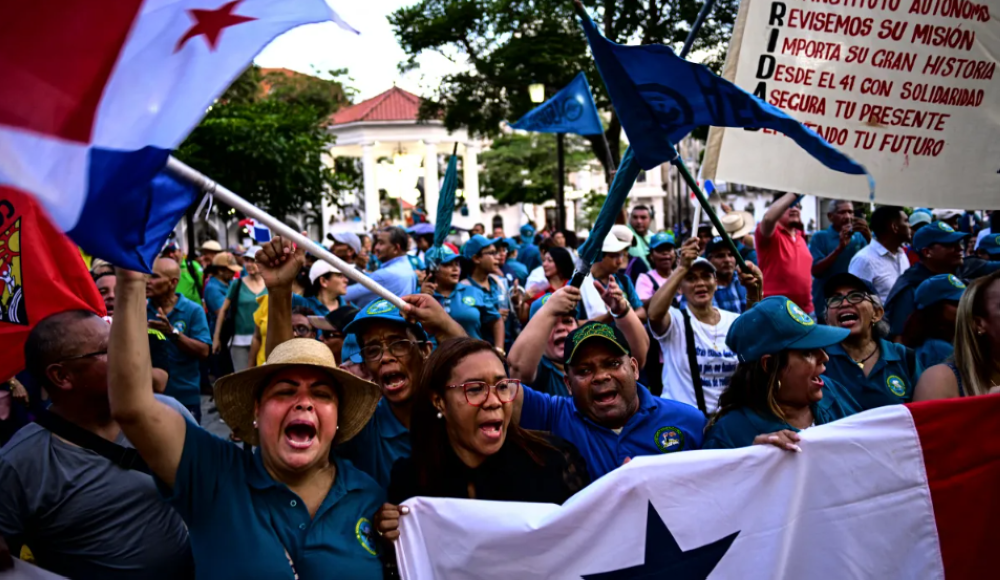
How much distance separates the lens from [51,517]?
9.62 ft

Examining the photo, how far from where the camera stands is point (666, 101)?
3.46 m

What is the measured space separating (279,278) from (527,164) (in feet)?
160

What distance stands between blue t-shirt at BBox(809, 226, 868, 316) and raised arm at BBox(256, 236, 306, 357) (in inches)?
220

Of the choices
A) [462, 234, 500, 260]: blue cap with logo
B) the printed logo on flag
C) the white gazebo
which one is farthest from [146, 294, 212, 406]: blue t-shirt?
the white gazebo

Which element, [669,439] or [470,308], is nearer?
[669,439]

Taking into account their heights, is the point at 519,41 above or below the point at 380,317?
above

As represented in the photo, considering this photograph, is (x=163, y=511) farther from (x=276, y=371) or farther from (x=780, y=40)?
(x=780, y=40)

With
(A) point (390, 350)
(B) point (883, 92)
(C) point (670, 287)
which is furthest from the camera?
(C) point (670, 287)

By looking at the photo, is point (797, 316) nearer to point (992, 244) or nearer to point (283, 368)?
point (283, 368)

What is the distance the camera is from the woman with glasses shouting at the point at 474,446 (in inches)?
125

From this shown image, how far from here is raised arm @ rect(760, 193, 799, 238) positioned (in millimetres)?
5820

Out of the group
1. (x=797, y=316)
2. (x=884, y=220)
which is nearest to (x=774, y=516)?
(x=797, y=316)

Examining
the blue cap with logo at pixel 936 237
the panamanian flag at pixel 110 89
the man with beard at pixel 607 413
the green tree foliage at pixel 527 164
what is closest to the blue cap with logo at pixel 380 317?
the man with beard at pixel 607 413

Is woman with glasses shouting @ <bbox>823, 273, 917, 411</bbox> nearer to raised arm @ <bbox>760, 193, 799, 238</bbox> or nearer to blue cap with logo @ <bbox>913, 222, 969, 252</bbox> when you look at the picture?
raised arm @ <bbox>760, 193, 799, 238</bbox>
